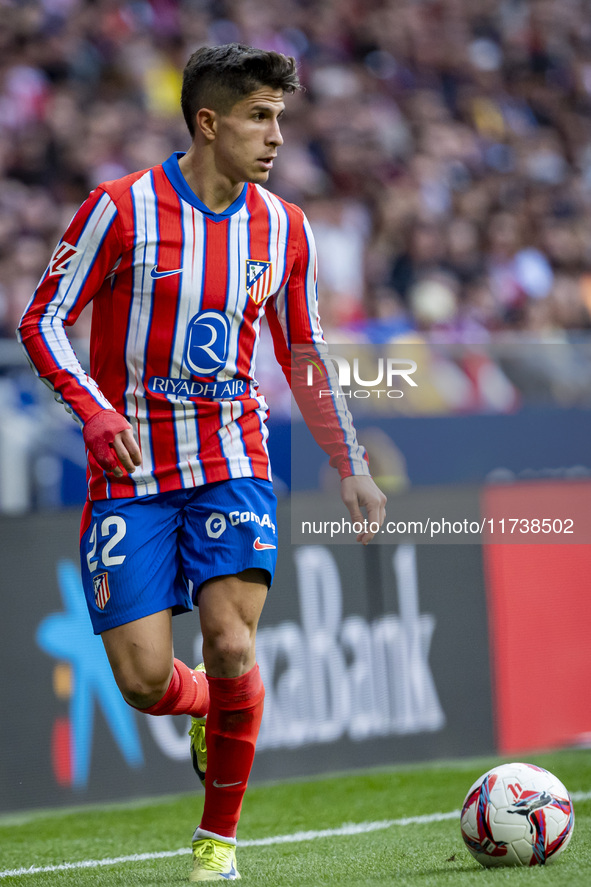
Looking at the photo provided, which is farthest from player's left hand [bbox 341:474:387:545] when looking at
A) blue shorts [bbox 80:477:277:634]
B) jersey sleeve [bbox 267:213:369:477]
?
blue shorts [bbox 80:477:277:634]

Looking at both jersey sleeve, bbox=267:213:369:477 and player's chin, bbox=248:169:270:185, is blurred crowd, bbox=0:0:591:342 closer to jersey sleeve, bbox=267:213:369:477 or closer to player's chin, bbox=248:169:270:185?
jersey sleeve, bbox=267:213:369:477

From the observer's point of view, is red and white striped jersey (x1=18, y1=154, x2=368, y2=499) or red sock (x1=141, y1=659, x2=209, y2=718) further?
red sock (x1=141, y1=659, x2=209, y2=718)

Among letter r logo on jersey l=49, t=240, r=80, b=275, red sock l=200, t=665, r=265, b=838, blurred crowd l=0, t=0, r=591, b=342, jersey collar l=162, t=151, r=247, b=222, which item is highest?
blurred crowd l=0, t=0, r=591, b=342

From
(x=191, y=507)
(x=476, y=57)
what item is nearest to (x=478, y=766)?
(x=191, y=507)

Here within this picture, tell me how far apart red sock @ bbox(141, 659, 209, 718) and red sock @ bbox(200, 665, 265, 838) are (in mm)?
176

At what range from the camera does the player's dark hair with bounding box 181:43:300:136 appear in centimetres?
319

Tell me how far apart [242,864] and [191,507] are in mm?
1158

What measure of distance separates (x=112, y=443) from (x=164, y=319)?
43 cm

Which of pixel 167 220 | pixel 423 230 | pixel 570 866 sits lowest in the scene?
pixel 570 866

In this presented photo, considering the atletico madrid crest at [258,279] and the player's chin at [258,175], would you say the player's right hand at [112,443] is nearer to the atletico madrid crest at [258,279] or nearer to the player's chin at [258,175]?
the atletico madrid crest at [258,279]

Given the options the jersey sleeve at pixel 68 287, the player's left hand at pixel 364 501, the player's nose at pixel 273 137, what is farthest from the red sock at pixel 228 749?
the player's nose at pixel 273 137

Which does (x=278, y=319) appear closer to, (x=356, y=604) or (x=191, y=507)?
(x=191, y=507)

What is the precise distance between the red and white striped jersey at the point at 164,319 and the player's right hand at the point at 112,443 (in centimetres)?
17

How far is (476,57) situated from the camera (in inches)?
495
